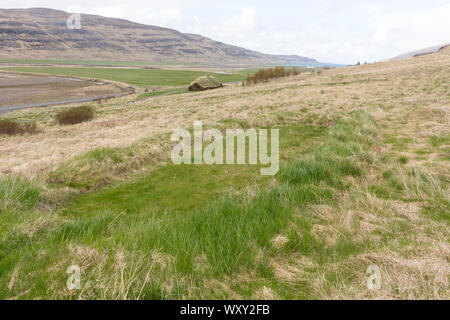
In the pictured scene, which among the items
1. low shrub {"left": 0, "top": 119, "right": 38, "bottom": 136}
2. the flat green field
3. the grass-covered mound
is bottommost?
low shrub {"left": 0, "top": 119, "right": 38, "bottom": 136}

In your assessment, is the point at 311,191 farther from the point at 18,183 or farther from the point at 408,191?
the point at 18,183

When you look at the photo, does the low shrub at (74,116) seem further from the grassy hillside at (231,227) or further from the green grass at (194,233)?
the green grass at (194,233)

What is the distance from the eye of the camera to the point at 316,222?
484 cm

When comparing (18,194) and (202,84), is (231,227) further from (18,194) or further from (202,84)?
(202,84)

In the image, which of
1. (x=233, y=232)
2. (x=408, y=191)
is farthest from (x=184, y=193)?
(x=408, y=191)

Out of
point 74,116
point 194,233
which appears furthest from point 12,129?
point 194,233

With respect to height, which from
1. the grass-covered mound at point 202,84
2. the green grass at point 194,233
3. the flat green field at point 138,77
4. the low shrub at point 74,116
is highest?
the flat green field at point 138,77

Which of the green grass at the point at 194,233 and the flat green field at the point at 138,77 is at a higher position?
the flat green field at the point at 138,77

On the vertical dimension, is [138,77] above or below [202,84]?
above

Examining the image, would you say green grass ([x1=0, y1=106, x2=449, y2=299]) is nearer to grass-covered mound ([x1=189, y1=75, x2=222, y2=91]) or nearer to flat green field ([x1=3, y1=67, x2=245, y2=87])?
grass-covered mound ([x1=189, y1=75, x2=222, y2=91])

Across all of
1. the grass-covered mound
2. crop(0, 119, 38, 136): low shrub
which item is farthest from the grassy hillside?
the grass-covered mound

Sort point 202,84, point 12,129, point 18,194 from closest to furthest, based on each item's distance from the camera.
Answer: point 18,194 → point 12,129 → point 202,84

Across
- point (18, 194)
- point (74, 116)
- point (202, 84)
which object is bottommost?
point (18, 194)

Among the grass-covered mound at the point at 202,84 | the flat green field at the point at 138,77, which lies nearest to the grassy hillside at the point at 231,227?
the grass-covered mound at the point at 202,84
